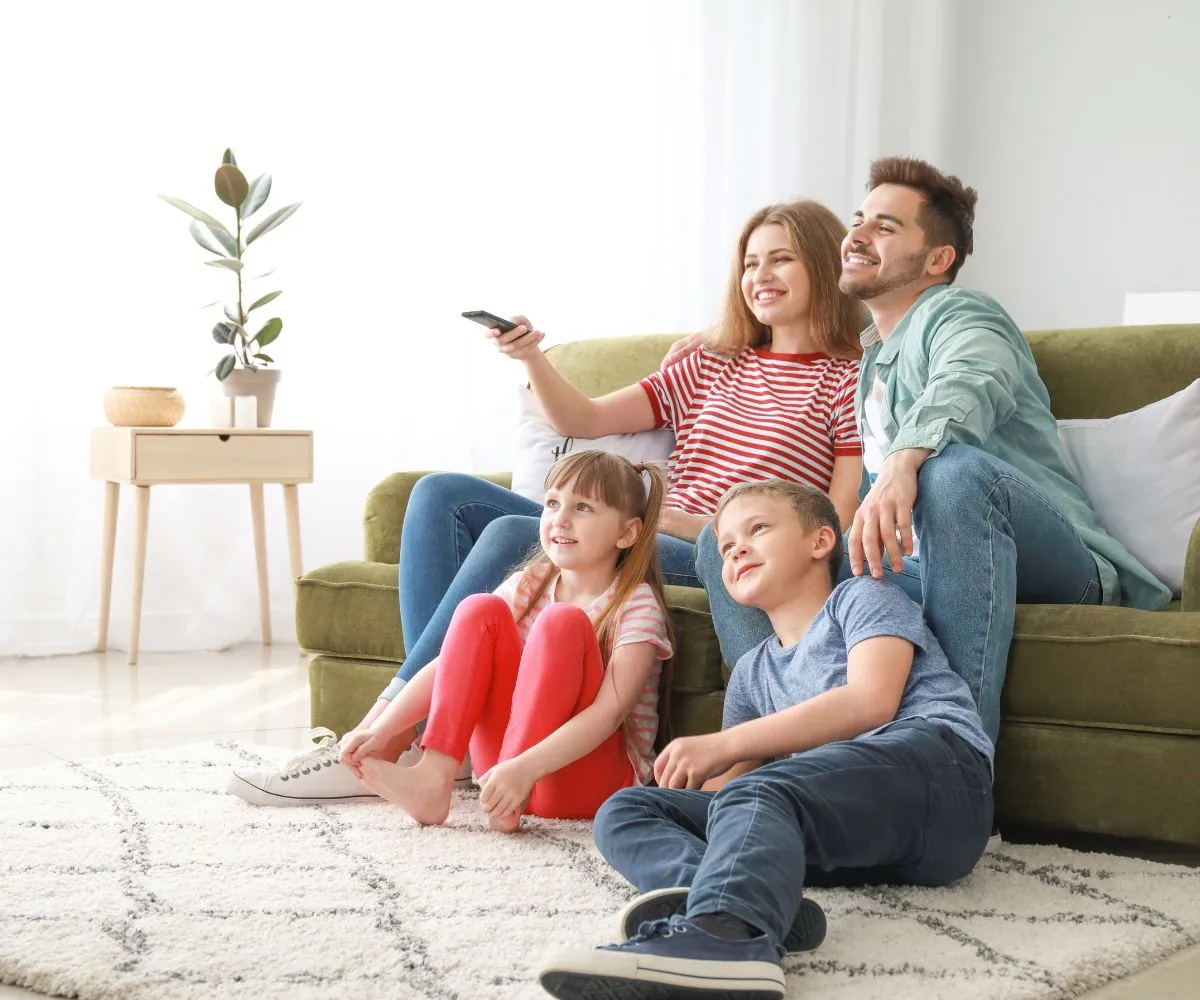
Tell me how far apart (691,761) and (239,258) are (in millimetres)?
2363

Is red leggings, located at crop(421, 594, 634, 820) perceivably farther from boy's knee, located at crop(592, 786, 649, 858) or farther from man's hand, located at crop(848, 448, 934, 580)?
man's hand, located at crop(848, 448, 934, 580)

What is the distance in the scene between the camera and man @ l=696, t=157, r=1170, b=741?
164 cm

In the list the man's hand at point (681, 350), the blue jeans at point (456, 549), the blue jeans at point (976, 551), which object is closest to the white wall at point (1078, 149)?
the man's hand at point (681, 350)

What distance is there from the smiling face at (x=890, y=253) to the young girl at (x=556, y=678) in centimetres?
42

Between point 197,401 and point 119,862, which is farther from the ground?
point 197,401

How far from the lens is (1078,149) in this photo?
4281 mm

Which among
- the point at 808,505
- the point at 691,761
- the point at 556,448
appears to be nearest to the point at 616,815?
the point at 691,761

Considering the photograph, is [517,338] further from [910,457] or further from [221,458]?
[221,458]

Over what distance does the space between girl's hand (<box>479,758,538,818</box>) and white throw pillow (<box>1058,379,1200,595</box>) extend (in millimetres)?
946

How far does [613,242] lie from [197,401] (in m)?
1.32

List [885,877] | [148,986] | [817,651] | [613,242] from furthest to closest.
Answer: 1. [613,242]
2. [817,651]
3. [885,877]
4. [148,986]

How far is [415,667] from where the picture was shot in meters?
1.92

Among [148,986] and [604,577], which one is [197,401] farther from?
[148,986]

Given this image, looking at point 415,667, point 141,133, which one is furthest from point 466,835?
point 141,133
